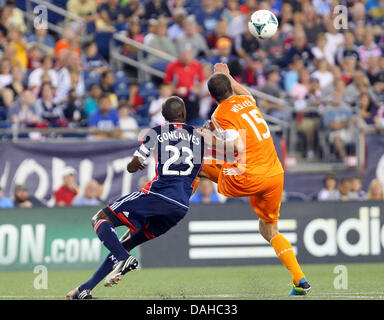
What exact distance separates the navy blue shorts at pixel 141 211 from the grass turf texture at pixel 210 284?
35.0 inches

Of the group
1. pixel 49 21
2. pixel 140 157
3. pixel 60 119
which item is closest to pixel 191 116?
pixel 60 119

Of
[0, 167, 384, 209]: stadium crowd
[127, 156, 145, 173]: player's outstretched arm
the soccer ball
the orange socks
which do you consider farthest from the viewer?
[0, 167, 384, 209]: stadium crowd

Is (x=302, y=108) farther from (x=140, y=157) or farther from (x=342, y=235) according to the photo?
(x=140, y=157)

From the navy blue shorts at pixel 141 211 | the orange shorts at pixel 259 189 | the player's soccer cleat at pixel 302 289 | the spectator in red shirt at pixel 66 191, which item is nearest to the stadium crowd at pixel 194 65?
the spectator in red shirt at pixel 66 191

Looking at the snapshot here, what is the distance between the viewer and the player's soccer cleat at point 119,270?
28.2 feet

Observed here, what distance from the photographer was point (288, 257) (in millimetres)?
9789

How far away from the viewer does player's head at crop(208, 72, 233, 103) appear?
32.1ft

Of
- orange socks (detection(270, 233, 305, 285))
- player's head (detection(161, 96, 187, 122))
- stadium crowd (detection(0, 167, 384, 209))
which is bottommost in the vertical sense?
orange socks (detection(270, 233, 305, 285))

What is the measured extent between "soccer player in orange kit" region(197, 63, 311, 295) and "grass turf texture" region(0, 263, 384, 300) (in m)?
0.72

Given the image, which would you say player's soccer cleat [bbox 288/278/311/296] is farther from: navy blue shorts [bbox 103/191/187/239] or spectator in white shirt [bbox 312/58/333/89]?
spectator in white shirt [bbox 312/58/333/89]

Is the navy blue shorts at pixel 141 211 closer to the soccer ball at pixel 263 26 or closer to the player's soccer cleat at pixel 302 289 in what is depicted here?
the player's soccer cleat at pixel 302 289

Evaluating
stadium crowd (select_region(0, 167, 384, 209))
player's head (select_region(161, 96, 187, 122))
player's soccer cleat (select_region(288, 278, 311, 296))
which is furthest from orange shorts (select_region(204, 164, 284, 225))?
stadium crowd (select_region(0, 167, 384, 209))

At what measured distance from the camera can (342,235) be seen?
48.3 feet

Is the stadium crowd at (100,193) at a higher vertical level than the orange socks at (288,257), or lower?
higher
